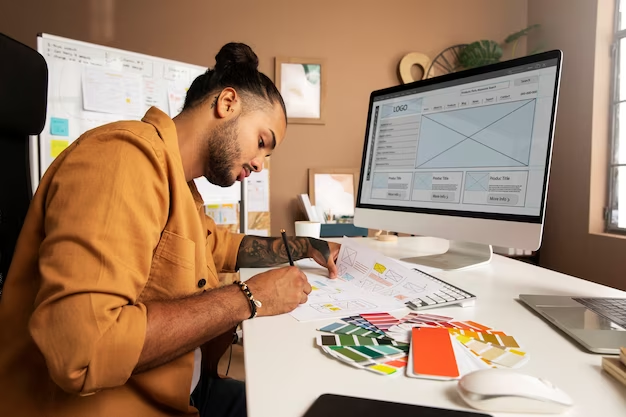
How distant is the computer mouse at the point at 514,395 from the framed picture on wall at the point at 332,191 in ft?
7.18

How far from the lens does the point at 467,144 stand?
3.32 feet

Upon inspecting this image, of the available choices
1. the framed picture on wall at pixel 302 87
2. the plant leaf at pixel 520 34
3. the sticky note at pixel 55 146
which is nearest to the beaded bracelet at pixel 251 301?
the sticky note at pixel 55 146

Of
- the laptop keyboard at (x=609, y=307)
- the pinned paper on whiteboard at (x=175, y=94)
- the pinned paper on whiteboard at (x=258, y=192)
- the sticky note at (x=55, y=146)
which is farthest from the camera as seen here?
the pinned paper on whiteboard at (x=258, y=192)

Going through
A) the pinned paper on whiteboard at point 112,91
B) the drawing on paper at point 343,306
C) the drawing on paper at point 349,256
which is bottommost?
the drawing on paper at point 343,306

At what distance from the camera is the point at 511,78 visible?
95 centimetres

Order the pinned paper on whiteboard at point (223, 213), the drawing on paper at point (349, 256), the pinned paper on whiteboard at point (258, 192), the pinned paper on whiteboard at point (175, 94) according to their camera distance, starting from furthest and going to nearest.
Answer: the pinned paper on whiteboard at point (258, 192) → the pinned paper on whiteboard at point (223, 213) → the pinned paper on whiteboard at point (175, 94) → the drawing on paper at point (349, 256)

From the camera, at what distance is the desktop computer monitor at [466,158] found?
89 centimetres

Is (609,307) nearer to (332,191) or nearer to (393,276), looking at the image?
(393,276)

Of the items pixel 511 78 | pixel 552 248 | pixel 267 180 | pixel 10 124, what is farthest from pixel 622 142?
pixel 10 124

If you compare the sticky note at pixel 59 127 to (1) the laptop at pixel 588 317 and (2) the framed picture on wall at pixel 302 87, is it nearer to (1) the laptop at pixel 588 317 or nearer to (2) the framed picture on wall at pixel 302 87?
(2) the framed picture on wall at pixel 302 87

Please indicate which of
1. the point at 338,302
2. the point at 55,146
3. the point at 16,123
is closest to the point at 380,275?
the point at 338,302

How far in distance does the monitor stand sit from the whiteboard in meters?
1.50

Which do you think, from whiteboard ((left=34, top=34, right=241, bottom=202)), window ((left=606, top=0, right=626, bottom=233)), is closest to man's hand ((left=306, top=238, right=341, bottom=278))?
whiteboard ((left=34, top=34, right=241, bottom=202))

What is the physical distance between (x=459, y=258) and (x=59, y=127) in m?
1.70
